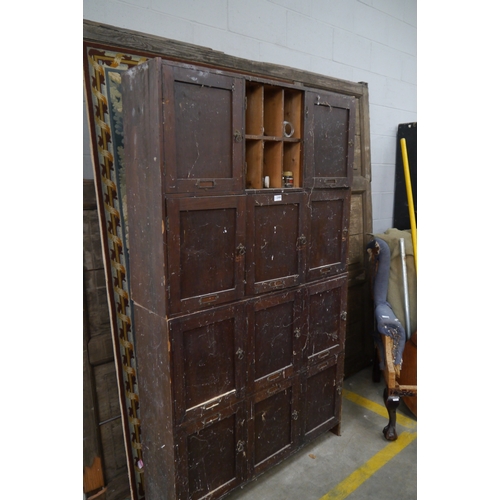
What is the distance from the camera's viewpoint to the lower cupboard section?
1.78 meters

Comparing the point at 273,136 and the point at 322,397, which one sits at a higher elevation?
the point at 273,136

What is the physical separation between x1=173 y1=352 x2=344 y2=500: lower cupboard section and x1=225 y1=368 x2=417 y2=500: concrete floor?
12cm

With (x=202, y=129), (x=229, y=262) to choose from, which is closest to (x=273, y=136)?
(x=202, y=129)

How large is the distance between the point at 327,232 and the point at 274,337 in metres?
0.66

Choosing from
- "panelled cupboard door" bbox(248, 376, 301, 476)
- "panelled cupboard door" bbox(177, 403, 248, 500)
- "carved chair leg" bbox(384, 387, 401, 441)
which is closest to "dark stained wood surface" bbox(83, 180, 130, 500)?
"panelled cupboard door" bbox(177, 403, 248, 500)

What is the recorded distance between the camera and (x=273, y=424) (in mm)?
2113

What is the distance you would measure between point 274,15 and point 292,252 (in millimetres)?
1536

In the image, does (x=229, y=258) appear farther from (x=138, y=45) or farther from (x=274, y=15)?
(x=274, y=15)

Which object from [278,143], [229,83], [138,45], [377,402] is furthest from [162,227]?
[377,402]

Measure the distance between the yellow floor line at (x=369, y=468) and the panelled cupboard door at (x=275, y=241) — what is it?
1119 mm

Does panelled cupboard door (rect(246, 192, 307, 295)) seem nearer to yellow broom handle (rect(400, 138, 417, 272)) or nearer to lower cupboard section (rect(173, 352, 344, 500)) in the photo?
lower cupboard section (rect(173, 352, 344, 500))

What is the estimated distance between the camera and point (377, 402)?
2898 mm

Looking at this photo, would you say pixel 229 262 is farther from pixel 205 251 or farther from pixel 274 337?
pixel 274 337

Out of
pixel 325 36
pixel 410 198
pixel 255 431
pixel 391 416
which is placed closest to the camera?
pixel 255 431
